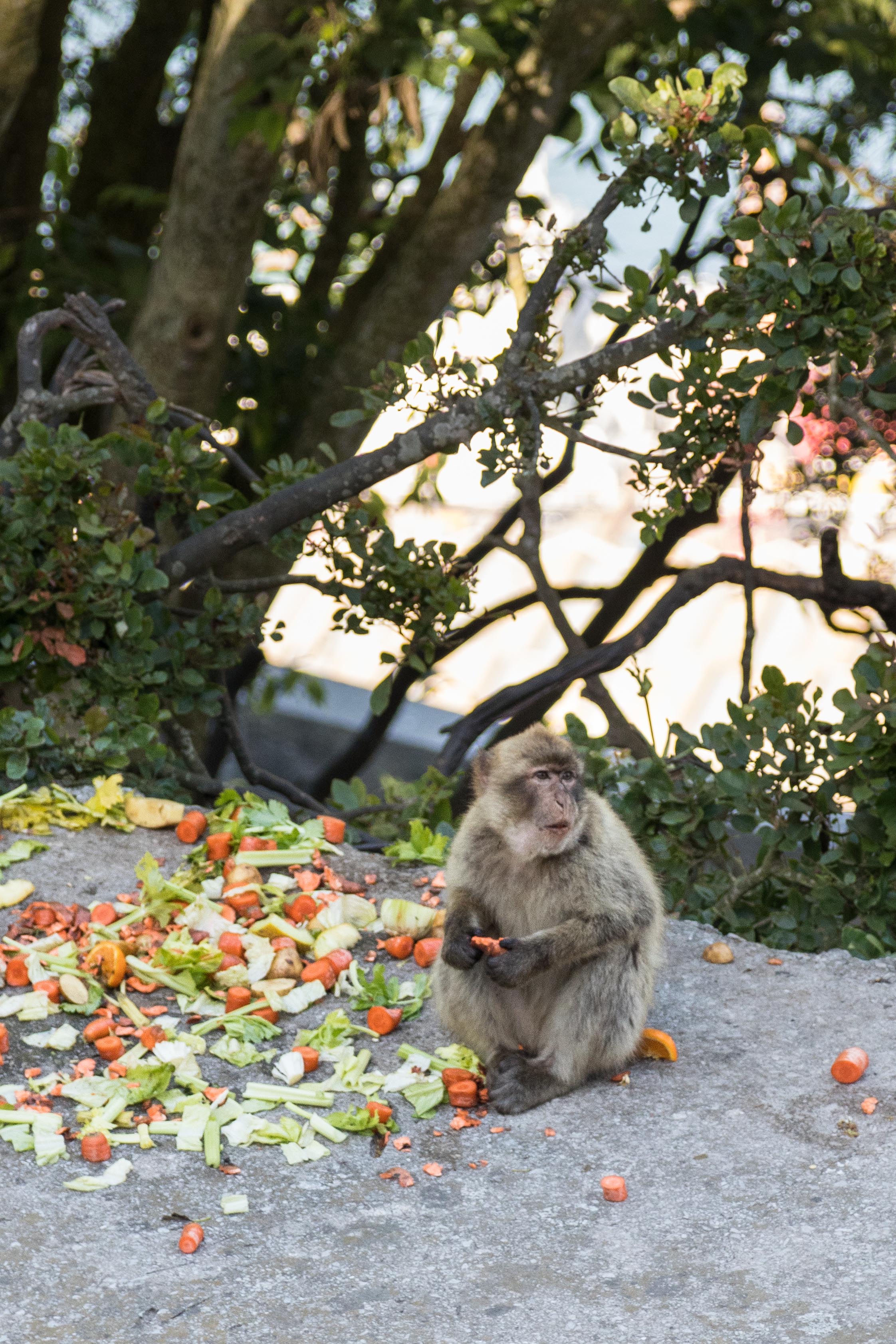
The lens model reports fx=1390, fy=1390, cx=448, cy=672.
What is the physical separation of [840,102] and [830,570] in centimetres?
265

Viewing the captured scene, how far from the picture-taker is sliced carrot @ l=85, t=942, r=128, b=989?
340cm

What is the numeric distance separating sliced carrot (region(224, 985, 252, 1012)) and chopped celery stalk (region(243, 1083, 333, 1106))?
34 centimetres

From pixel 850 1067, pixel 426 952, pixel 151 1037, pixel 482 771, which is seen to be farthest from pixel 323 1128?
pixel 850 1067

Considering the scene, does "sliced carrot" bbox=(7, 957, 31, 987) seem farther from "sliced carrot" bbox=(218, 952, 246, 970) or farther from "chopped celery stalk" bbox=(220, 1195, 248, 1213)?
"chopped celery stalk" bbox=(220, 1195, 248, 1213)

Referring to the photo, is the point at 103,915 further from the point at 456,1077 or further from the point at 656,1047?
the point at 656,1047

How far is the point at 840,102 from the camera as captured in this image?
6277 mm

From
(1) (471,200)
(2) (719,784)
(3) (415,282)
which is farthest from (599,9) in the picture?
(2) (719,784)

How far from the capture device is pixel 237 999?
11.1 feet

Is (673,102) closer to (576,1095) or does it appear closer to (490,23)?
(490,23)

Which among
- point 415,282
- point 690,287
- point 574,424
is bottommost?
point 574,424

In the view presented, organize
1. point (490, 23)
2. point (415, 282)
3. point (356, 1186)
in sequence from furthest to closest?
point (415, 282) < point (490, 23) < point (356, 1186)

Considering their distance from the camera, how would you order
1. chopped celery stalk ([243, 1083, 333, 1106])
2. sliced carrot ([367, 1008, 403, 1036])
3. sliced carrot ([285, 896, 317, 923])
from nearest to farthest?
chopped celery stalk ([243, 1083, 333, 1106])
sliced carrot ([367, 1008, 403, 1036])
sliced carrot ([285, 896, 317, 923])

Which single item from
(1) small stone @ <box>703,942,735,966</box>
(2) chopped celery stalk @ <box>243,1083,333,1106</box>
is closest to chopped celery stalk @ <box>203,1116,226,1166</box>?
(2) chopped celery stalk @ <box>243,1083,333,1106</box>

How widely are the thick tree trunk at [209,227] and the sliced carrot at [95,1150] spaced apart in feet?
10.9
